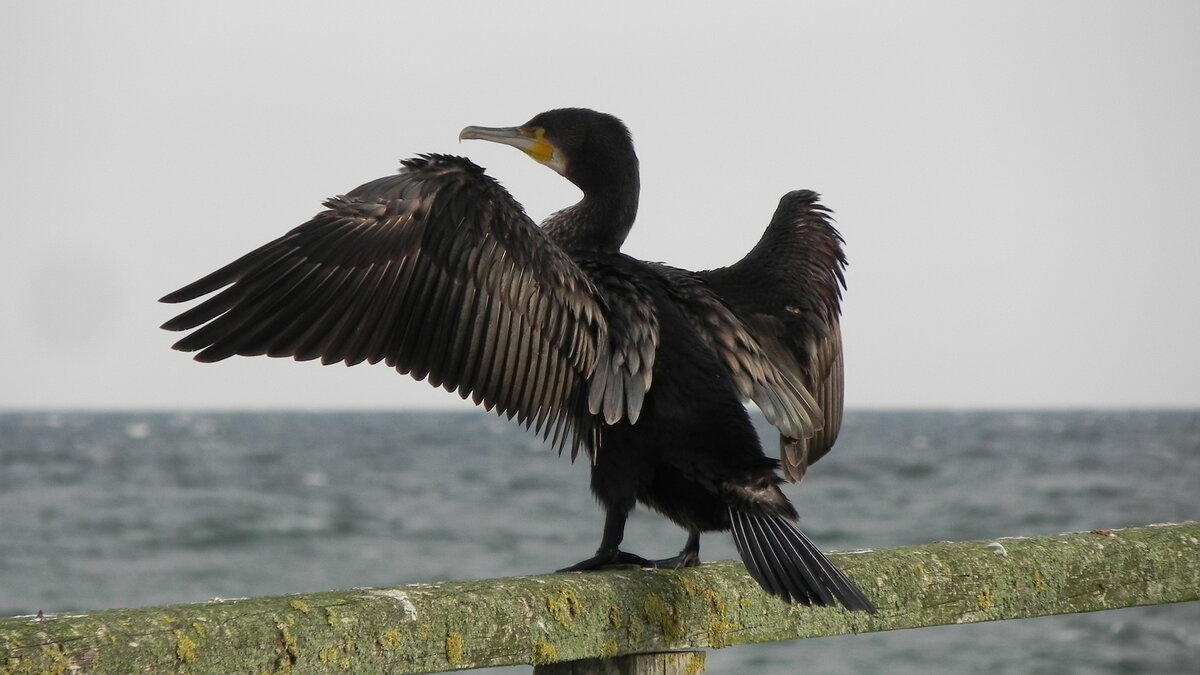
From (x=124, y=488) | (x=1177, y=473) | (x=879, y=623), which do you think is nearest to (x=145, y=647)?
(x=879, y=623)

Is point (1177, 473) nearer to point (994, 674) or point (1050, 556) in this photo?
point (994, 674)

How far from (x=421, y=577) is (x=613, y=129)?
1180 cm

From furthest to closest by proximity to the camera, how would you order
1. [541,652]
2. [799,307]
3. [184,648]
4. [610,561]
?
[799,307] < [610,561] < [541,652] < [184,648]

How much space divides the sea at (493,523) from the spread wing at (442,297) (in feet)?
13.8

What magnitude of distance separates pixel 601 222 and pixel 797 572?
1516mm

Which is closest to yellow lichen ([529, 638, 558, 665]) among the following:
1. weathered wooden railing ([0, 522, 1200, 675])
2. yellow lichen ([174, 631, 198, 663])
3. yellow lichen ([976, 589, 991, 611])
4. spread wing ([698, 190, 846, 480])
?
weathered wooden railing ([0, 522, 1200, 675])

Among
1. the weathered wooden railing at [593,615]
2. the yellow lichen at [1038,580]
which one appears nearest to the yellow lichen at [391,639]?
the weathered wooden railing at [593,615]

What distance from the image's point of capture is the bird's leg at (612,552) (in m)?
2.90

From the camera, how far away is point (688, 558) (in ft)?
9.84

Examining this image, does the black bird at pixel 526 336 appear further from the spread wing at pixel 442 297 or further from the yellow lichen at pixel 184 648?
the yellow lichen at pixel 184 648

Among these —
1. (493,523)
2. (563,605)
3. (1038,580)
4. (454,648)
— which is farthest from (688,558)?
(493,523)

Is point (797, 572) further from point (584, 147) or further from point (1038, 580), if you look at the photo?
point (584, 147)

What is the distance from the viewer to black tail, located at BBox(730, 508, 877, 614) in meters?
2.40

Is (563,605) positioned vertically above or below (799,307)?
below
